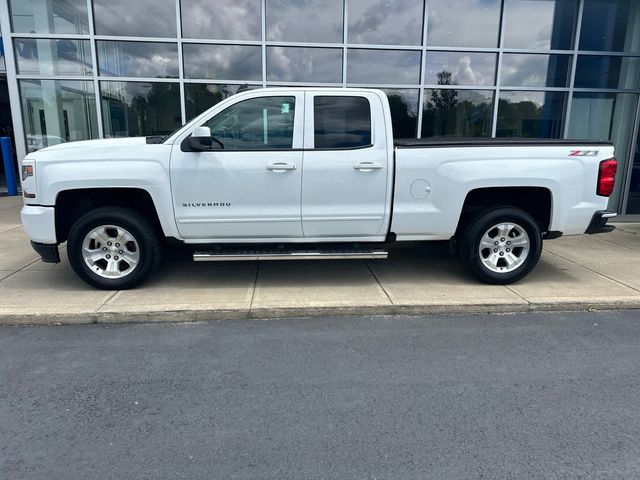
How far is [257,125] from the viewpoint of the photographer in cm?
507

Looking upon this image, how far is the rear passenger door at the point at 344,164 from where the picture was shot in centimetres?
504

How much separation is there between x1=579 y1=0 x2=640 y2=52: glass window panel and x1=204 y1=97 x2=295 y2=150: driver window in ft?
25.9

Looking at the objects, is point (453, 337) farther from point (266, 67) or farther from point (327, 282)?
point (266, 67)

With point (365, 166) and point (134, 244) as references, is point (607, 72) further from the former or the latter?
point (134, 244)

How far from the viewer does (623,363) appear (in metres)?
3.79

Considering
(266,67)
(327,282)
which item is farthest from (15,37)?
(327,282)

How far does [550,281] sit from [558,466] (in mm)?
3525

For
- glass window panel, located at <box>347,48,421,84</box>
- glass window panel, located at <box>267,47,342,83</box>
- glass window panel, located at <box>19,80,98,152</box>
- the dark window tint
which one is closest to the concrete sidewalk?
the dark window tint

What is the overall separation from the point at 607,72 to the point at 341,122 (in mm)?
7800

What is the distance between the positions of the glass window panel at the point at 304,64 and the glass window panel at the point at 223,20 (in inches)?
23.4

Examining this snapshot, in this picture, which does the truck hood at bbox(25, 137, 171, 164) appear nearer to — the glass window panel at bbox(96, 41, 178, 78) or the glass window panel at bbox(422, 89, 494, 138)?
the glass window panel at bbox(96, 41, 178, 78)

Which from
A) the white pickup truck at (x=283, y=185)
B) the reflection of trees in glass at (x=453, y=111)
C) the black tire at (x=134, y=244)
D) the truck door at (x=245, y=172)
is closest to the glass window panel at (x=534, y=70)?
the reflection of trees in glass at (x=453, y=111)

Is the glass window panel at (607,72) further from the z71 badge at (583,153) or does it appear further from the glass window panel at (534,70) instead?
the z71 badge at (583,153)

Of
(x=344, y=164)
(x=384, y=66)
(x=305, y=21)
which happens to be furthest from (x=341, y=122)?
(x=305, y=21)
